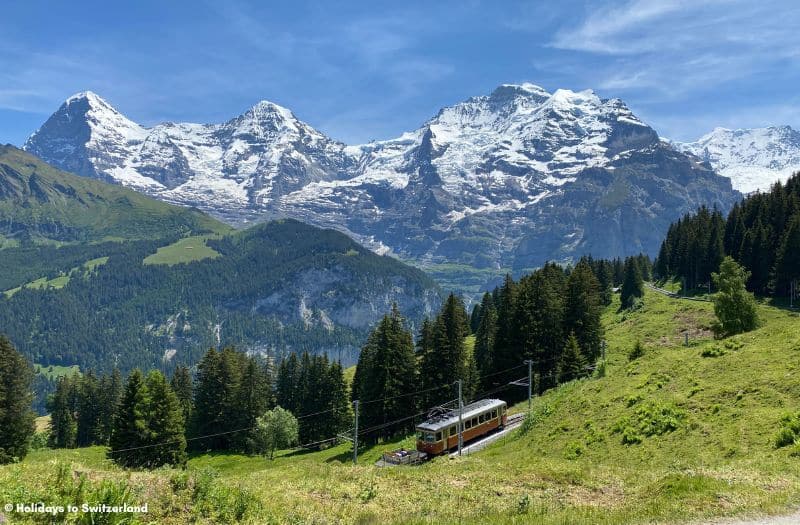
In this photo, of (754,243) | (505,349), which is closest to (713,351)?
(505,349)

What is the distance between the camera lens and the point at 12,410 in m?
65.4

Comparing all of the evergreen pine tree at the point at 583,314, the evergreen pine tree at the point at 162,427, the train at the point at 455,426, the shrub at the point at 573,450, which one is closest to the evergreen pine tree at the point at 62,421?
the evergreen pine tree at the point at 162,427

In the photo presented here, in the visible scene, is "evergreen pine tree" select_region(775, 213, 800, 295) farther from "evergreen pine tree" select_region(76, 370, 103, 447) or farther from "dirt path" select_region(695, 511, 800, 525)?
"evergreen pine tree" select_region(76, 370, 103, 447)

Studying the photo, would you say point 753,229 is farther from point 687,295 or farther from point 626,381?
point 626,381

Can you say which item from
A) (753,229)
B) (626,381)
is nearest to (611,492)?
(626,381)

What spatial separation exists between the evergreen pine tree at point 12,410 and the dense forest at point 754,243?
11127cm

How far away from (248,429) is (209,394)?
377 inches

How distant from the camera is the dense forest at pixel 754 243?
88.2m

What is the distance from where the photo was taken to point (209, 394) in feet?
286

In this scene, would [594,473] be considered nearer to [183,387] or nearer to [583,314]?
[583,314]

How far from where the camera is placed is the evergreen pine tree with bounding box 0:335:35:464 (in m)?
62.4

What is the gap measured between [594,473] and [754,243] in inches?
3789

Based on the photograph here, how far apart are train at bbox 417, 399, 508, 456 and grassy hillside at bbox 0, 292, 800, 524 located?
9.86 meters

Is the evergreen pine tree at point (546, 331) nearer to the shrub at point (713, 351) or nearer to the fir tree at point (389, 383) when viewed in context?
the fir tree at point (389, 383)
